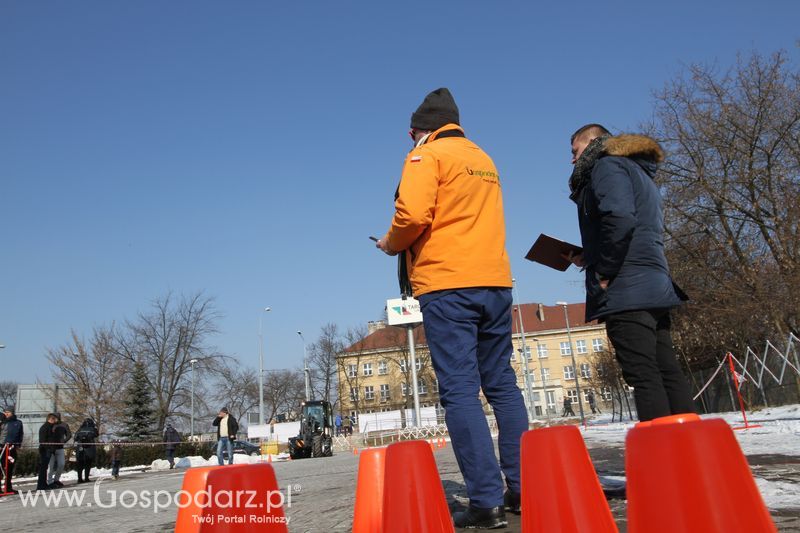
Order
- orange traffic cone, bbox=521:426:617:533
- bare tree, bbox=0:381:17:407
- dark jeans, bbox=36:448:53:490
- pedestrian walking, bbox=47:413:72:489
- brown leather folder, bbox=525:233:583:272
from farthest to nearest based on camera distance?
bare tree, bbox=0:381:17:407, pedestrian walking, bbox=47:413:72:489, dark jeans, bbox=36:448:53:490, brown leather folder, bbox=525:233:583:272, orange traffic cone, bbox=521:426:617:533

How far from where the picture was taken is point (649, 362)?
125 inches

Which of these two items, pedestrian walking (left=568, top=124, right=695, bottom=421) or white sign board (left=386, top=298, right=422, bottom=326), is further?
white sign board (left=386, top=298, right=422, bottom=326)

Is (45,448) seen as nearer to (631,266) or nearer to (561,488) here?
(631,266)

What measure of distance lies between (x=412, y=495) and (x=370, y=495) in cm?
68

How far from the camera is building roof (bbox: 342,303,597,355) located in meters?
74.5

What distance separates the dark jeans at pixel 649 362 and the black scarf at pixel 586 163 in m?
0.91

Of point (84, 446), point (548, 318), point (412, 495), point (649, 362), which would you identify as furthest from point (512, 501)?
point (548, 318)

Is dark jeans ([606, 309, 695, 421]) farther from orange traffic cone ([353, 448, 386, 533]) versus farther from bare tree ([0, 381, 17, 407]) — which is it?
bare tree ([0, 381, 17, 407])

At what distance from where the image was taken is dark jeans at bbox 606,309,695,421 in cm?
311

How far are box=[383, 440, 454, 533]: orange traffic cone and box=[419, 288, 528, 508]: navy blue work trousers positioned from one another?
0.91 meters

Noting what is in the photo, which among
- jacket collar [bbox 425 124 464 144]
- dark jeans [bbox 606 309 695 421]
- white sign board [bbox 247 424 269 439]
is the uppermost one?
jacket collar [bbox 425 124 464 144]

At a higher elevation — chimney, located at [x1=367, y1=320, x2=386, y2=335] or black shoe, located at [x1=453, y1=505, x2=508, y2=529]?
chimney, located at [x1=367, y1=320, x2=386, y2=335]

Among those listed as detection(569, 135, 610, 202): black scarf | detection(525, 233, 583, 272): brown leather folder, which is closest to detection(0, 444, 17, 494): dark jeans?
detection(525, 233, 583, 272): brown leather folder

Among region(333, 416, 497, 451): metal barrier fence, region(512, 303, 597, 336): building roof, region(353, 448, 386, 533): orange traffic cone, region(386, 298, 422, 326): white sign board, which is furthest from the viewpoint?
region(512, 303, 597, 336): building roof
